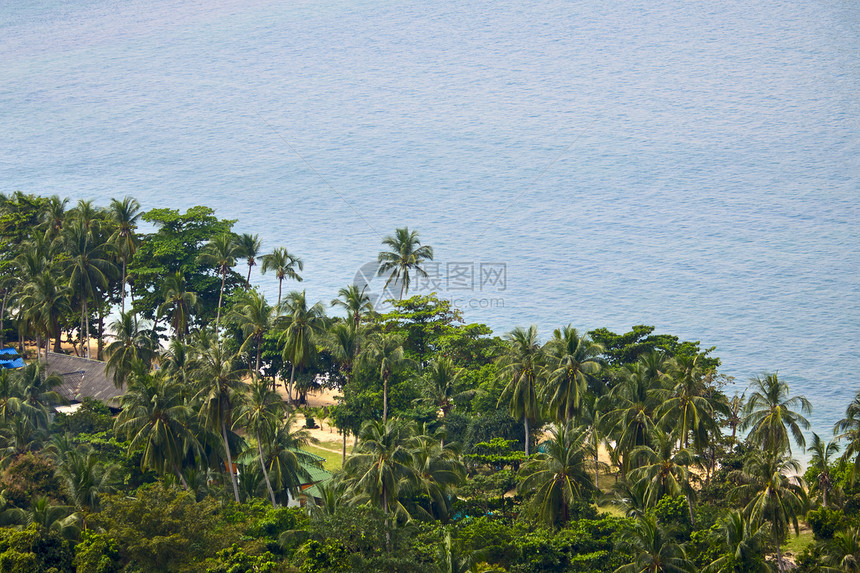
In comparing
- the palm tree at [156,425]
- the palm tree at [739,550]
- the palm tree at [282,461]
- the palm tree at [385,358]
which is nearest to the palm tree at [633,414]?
the palm tree at [739,550]

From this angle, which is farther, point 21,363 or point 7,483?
point 21,363

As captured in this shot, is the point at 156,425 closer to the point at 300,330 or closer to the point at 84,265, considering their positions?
the point at 300,330

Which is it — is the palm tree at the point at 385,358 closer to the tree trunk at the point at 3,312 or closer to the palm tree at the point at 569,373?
the palm tree at the point at 569,373

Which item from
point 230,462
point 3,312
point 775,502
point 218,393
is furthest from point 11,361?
point 775,502

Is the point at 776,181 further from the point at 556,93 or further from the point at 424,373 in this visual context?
the point at 424,373

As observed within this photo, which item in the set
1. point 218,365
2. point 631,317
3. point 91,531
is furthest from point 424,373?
point 631,317

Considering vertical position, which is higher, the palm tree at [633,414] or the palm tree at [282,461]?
the palm tree at [633,414]
